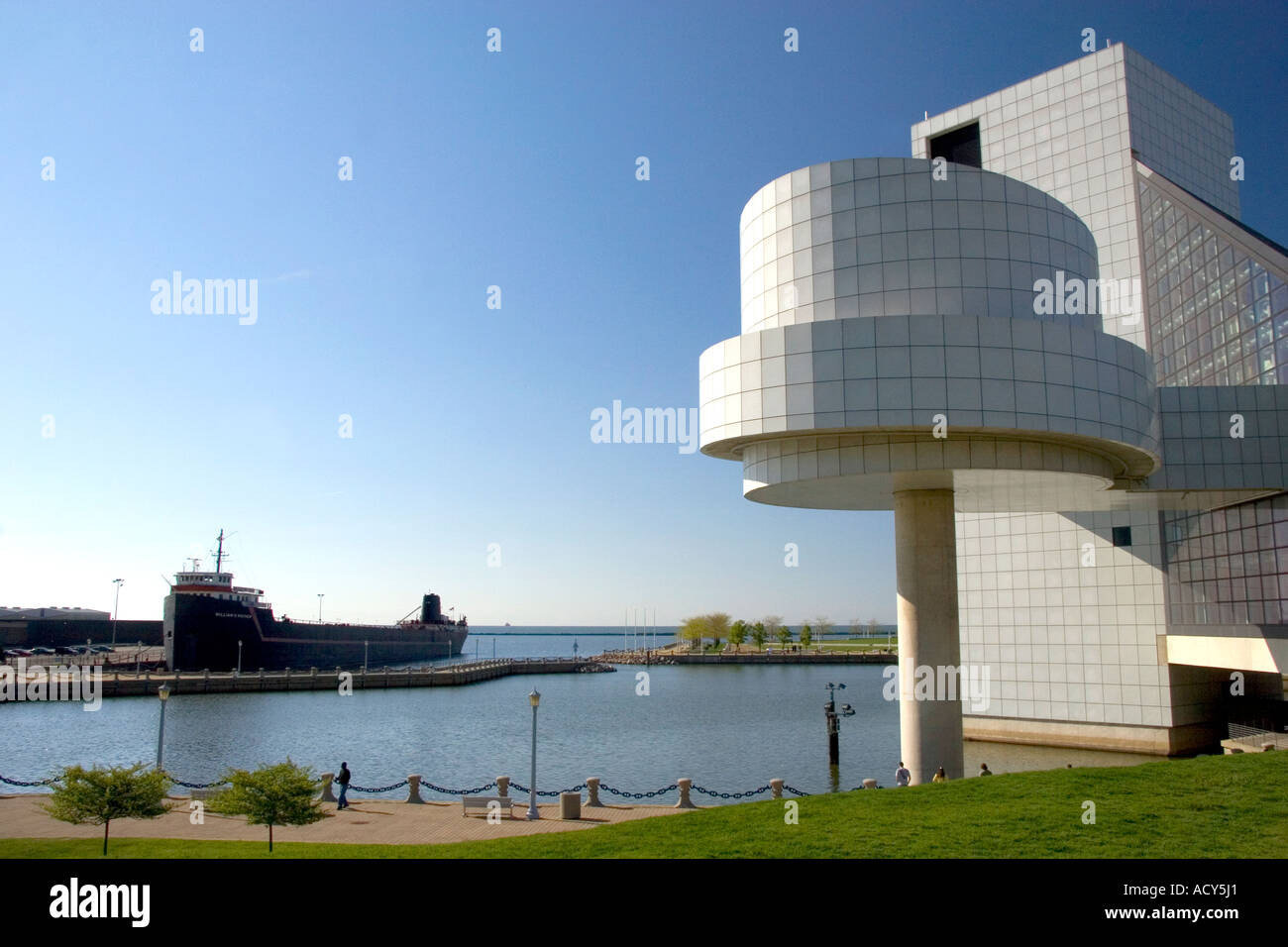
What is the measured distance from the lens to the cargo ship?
9588cm

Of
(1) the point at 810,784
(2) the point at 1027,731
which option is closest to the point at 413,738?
(1) the point at 810,784

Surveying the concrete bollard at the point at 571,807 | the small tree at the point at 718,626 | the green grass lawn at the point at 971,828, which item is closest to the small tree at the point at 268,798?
the green grass lawn at the point at 971,828

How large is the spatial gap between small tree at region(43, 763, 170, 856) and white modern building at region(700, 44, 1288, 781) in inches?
681

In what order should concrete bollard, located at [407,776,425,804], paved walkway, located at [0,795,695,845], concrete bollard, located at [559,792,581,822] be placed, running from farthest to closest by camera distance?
concrete bollard, located at [407,776,425,804] < concrete bollard, located at [559,792,581,822] < paved walkway, located at [0,795,695,845]

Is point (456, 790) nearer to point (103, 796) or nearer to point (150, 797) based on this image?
point (150, 797)

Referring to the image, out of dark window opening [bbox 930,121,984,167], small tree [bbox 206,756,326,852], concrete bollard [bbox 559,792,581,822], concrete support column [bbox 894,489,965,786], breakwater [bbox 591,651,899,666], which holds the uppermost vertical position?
dark window opening [bbox 930,121,984,167]

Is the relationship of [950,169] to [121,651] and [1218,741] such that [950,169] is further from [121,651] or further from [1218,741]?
[121,651]

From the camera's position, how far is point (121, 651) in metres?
118

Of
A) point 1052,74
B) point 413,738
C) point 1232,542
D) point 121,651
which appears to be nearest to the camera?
point 1232,542

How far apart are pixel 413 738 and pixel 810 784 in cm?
2755

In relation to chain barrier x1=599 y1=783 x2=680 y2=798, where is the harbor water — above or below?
below

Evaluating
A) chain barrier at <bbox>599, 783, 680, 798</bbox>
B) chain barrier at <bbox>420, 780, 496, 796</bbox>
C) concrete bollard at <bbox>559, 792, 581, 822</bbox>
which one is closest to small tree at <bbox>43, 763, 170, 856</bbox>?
chain barrier at <bbox>420, 780, 496, 796</bbox>

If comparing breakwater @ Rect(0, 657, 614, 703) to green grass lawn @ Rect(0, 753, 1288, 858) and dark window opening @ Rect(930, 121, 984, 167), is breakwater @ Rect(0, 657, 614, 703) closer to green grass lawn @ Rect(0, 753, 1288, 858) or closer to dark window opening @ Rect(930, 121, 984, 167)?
green grass lawn @ Rect(0, 753, 1288, 858)
